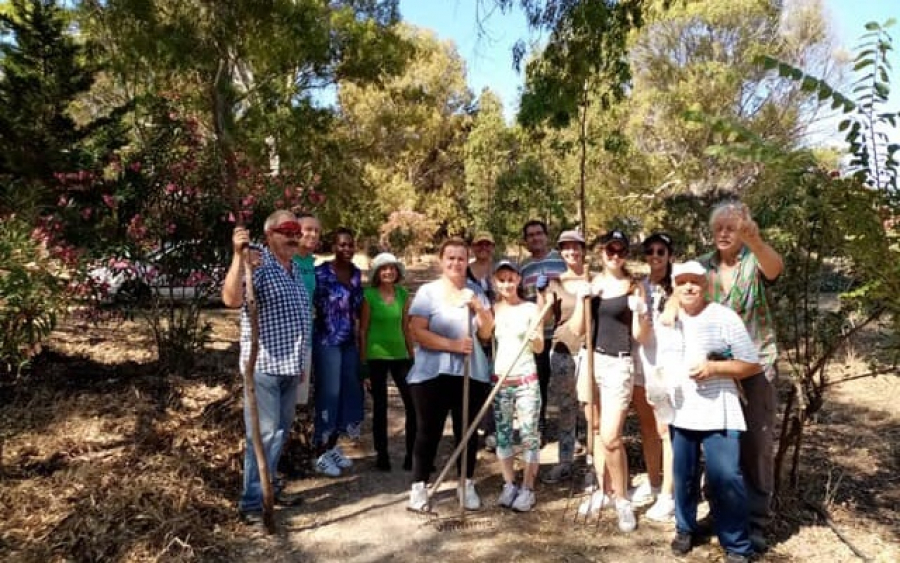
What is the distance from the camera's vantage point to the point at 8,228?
4172 millimetres

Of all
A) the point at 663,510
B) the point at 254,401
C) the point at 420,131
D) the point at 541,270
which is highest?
the point at 420,131

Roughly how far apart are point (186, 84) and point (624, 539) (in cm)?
889

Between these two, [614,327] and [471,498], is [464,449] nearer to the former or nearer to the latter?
[471,498]

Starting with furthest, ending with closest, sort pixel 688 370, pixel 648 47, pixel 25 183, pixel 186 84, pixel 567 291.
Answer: pixel 648 47, pixel 186 84, pixel 25 183, pixel 567 291, pixel 688 370

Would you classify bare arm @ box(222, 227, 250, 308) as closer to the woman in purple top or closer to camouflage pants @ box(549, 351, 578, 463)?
the woman in purple top

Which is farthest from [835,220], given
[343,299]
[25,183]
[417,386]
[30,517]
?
[25,183]

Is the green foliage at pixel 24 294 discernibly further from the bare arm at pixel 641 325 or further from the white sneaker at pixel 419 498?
the bare arm at pixel 641 325

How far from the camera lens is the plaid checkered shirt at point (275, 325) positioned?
153 inches

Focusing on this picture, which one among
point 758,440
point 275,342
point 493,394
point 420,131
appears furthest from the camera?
point 420,131

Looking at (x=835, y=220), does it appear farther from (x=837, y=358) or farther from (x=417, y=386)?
(x=837, y=358)

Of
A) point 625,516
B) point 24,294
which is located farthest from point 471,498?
point 24,294

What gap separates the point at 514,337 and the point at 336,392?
5.07ft

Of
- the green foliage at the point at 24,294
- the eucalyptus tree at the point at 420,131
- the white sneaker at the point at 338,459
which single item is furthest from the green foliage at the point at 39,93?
the eucalyptus tree at the point at 420,131

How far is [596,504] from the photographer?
4.23 metres
